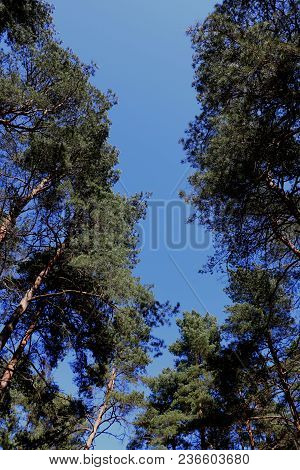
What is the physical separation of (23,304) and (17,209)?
2349mm

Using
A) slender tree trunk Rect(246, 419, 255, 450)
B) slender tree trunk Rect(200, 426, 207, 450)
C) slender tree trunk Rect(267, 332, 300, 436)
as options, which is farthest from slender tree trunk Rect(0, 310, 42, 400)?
slender tree trunk Rect(200, 426, 207, 450)

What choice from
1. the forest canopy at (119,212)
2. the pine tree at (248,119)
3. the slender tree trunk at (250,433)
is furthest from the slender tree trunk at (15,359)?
the slender tree trunk at (250,433)

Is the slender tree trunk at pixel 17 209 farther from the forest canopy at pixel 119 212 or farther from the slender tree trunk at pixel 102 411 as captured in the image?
the slender tree trunk at pixel 102 411

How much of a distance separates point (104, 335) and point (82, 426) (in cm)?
603

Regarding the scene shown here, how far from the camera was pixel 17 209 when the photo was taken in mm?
9281

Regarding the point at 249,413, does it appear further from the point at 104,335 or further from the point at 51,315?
the point at 51,315

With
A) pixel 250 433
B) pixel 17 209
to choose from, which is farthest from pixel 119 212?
pixel 250 433

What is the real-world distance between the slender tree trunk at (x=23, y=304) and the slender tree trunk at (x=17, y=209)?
138 centimetres

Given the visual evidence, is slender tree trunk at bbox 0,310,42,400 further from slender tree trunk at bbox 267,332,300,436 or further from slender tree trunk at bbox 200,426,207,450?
slender tree trunk at bbox 200,426,207,450

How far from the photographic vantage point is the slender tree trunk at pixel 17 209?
8.62 meters

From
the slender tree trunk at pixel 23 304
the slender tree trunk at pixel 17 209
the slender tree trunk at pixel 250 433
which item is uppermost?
the slender tree trunk at pixel 17 209

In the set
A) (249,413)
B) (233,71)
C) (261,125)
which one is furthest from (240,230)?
(249,413)
